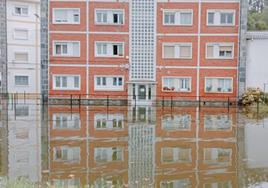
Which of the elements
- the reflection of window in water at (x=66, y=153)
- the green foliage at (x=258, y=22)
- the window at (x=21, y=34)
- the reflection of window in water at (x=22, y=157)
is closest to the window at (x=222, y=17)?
the green foliage at (x=258, y=22)

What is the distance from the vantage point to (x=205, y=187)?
868 cm

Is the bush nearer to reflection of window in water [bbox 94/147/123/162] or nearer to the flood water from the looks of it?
the flood water

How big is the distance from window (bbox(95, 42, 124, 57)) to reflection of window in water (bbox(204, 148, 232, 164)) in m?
22.4

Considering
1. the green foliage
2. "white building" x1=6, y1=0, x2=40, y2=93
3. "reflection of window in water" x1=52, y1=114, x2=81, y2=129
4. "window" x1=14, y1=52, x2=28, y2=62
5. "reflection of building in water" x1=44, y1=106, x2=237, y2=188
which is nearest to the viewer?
"reflection of building in water" x1=44, y1=106, x2=237, y2=188

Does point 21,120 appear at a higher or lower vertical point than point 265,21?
lower

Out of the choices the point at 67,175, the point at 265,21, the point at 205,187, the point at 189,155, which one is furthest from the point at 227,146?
the point at 265,21

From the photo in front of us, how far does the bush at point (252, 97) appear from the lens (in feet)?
105

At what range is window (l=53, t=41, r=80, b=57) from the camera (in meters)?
35.0

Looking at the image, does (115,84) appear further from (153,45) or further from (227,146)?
(227,146)

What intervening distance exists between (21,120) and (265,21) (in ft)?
139

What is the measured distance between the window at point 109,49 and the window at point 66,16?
3.12m

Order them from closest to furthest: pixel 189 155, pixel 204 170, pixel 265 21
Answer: pixel 204 170 → pixel 189 155 → pixel 265 21

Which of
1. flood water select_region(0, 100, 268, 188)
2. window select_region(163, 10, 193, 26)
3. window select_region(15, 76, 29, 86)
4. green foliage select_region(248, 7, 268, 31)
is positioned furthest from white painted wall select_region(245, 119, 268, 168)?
green foliage select_region(248, 7, 268, 31)

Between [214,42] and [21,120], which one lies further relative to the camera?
[214,42]
